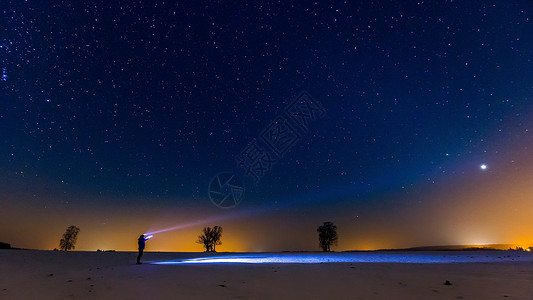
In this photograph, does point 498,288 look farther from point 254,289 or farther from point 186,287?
point 186,287

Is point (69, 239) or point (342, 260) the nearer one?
point (342, 260)

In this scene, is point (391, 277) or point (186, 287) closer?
point (186, 287)

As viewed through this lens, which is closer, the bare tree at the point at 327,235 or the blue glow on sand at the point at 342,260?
the blue glow on sand at the point at 342,260

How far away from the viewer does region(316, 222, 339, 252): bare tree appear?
7575 cm

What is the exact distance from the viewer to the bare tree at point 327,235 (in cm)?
7575

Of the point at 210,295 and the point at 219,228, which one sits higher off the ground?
the point at 219,228

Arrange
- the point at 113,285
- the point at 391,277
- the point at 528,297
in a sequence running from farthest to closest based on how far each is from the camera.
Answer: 1. the point at 391,277
2. the point at 113,285
3. the point at 528,297

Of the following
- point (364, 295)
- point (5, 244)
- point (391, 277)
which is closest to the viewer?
point (364, 295)

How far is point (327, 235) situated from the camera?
76500 millimetres

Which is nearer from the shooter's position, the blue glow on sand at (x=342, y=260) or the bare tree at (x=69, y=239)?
the blue glow on sand at (x=342, y=260)

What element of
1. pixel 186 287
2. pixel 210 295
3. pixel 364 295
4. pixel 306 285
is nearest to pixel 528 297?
pixel 364 295

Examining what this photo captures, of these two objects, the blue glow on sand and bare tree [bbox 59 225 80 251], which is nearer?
the blue glow on sand

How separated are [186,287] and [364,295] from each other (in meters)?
4.51

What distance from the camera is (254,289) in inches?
271
